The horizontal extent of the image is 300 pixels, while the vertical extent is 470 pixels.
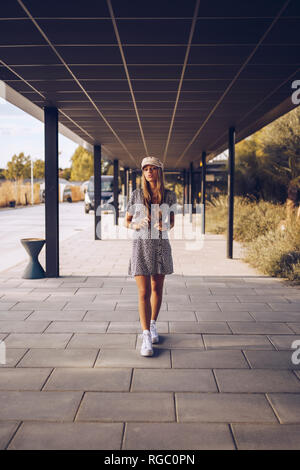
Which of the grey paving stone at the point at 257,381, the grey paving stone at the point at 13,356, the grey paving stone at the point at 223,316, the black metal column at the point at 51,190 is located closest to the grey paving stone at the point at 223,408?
the grey paving stone at the point at 257,381

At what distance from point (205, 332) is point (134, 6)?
3252mm

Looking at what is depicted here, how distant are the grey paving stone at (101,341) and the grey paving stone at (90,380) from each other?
1.87 ft

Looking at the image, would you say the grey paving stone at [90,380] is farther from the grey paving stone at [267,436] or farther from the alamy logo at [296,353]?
the alamy logo at [296,353]

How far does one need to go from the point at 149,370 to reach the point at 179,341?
81cm

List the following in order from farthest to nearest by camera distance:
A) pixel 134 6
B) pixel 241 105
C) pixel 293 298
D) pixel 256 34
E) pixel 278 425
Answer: pixel 241 105
pixel 293 298
pixel 256 34
pixel 134 6
pixel 278 425

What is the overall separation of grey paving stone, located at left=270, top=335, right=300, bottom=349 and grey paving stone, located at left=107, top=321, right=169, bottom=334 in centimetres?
112

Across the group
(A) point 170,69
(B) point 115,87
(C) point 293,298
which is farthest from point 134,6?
(C) point 293,298

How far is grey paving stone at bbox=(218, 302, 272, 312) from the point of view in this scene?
5582 millimetres

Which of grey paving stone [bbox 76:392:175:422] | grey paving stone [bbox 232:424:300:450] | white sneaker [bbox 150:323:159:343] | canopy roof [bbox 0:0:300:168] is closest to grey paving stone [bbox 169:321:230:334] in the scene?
white sneaker [bbox 150:323:159:343]

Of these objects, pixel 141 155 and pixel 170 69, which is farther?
pixel 141 155

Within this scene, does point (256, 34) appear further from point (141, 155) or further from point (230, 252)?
point (141, 155)

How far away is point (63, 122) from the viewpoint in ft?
32.2

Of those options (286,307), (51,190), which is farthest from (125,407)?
(51,190)

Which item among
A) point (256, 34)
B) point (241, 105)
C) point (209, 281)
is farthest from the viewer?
point (241, 105)
